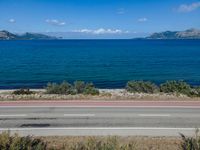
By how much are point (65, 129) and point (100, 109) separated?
4956 mm

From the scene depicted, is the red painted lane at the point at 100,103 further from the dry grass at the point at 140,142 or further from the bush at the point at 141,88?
the bush at the point at 141,88

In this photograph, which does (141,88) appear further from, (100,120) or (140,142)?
(140,142)

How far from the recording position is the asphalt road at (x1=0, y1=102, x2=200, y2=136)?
15.9m

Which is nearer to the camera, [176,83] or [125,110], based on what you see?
[125,110]

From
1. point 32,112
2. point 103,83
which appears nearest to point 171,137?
point 32,112

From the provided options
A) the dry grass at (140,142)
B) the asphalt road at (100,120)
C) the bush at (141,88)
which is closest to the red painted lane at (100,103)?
the asphalt road at (100,120)

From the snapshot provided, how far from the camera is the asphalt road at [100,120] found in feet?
52.2

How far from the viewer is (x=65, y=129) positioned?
16250 millimetres

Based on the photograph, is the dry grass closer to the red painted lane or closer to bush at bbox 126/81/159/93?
the red painted lane

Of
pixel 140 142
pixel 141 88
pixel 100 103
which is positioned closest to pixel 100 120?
pixel 140 142

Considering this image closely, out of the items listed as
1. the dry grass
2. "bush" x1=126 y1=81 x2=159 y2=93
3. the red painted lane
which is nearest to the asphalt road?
the dry grass

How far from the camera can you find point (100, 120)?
→ 17.9 meters

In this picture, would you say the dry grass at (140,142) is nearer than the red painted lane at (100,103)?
Yes

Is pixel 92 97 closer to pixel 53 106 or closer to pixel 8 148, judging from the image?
pixel 53 106
